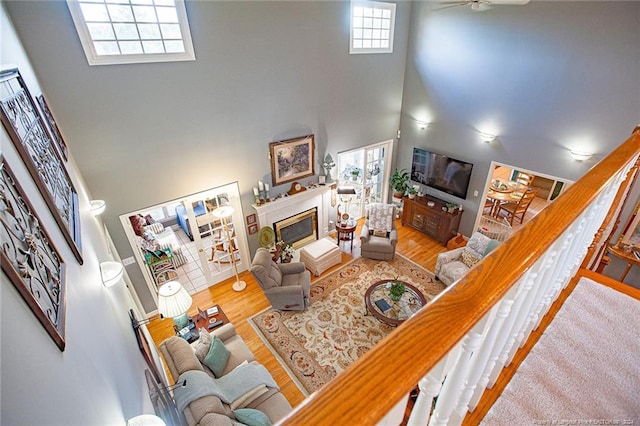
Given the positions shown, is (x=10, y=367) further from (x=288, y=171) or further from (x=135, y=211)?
(x=288, y=171)

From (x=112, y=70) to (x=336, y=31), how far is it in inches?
146

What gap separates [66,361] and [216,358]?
289 centimetres

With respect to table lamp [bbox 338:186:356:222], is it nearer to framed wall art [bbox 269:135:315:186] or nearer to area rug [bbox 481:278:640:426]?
framed wall art [bbox 269:135:315:186]

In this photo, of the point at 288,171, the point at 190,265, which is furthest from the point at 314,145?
the point at 190,265

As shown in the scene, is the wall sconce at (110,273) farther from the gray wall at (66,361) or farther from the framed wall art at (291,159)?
the framed wall art at (291,159)

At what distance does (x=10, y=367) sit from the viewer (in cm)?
67

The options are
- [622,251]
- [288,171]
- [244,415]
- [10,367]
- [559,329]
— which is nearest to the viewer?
[10,367]

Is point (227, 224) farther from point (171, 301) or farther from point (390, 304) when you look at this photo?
point (390, 304)

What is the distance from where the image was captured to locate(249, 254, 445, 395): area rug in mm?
4371

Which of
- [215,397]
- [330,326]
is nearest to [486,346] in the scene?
[215,397]

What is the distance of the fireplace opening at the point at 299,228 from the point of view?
6.31 meters

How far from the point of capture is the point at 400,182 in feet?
24.2

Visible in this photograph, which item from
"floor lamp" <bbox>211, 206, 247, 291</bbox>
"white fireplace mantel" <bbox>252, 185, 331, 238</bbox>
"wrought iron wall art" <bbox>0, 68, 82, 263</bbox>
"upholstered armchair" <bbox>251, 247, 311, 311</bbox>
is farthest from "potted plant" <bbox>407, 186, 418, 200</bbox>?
"wrought iron wall art" <bbox>0, 68, 82, 263</bbox>

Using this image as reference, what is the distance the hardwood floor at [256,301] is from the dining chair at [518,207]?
235 centimetres
